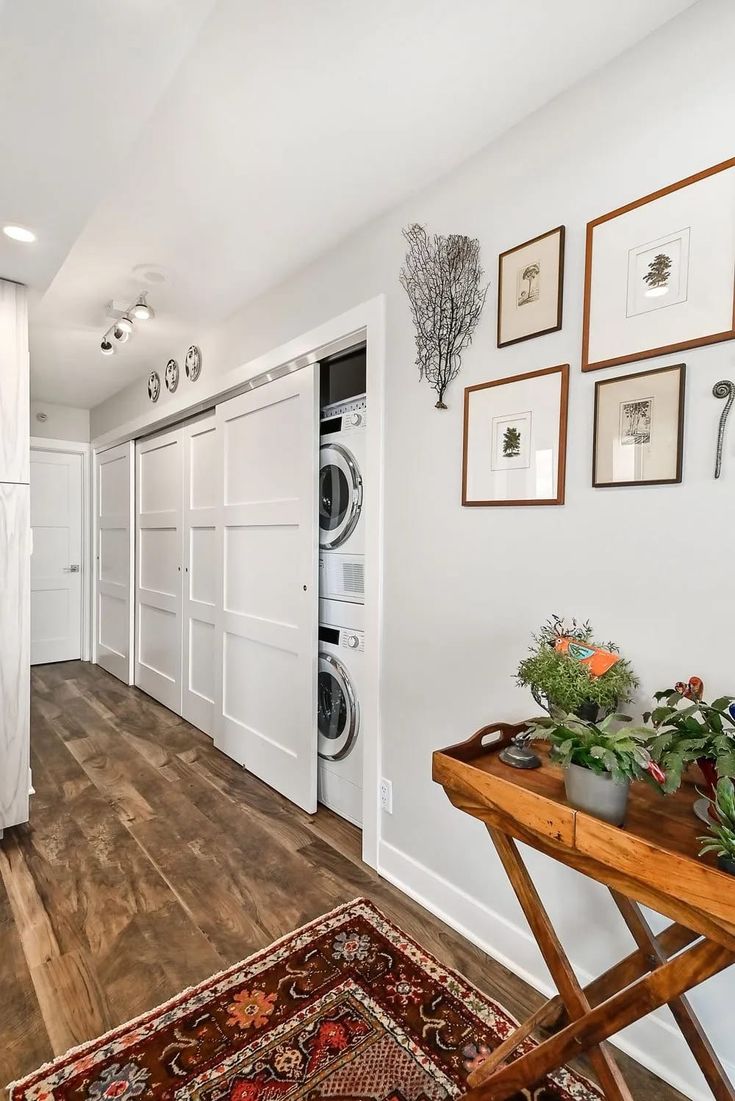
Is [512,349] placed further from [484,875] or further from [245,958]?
[245,958]

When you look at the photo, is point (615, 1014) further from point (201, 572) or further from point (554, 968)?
point (201, 572)

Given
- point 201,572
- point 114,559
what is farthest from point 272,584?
point 114,559

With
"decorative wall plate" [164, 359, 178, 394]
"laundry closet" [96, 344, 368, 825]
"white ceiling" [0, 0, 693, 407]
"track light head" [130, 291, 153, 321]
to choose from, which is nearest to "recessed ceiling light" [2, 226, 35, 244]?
"white ceiling" [0, 0, 693, 407]

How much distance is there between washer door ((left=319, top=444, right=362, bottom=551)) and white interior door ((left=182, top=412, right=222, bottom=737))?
2.78 ft

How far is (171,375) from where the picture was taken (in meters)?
3.62

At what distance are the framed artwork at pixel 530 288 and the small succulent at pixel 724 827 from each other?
115cm

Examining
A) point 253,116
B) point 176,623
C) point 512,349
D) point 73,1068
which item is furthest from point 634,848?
point 176,623

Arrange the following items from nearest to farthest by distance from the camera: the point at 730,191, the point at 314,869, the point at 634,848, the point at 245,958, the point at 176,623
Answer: the point at 634,848
the point at 730,191
the point at 245,958
the point at 314,869
the point at 176,623

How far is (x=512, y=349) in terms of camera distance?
1601mm

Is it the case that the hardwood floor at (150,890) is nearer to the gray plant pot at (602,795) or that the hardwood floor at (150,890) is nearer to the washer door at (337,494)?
the gray plant pot at (602,795)

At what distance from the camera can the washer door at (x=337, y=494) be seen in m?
2.42

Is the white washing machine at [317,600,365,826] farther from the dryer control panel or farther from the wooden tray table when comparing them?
the wooden tray table

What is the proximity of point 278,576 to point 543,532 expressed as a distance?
1.51 meters

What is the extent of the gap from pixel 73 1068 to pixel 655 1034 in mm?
1393
